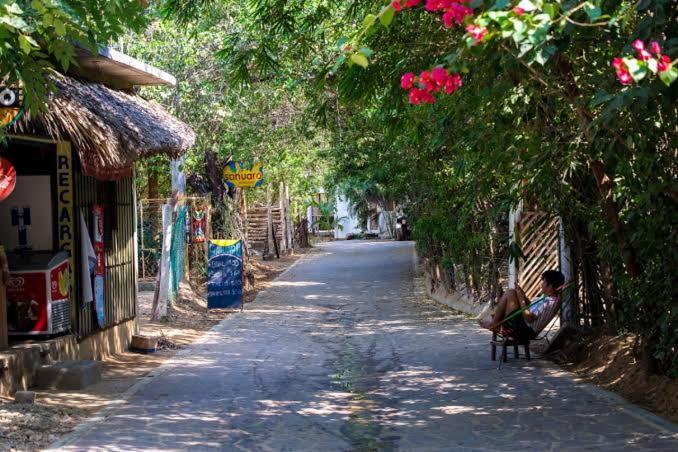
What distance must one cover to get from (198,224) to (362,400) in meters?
11.4

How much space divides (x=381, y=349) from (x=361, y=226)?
4364 cm

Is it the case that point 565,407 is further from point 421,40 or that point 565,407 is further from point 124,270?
point 124,270

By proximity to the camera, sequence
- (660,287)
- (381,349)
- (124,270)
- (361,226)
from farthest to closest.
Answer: (361,226) < (124,270) < (381,349) < (660,287)

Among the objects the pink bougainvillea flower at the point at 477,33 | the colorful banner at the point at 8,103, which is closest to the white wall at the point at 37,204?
the colorful banner at the point at 8,103

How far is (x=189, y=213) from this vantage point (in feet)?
63.5

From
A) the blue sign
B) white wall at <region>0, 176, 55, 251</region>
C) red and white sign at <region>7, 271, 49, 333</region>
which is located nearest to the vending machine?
red and white sign at <region>7, 271, 49, 333</region>

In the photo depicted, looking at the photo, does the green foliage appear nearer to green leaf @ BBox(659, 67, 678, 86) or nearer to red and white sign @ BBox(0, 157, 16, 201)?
red and white sign @ BBox(0, 157, 16, 201)

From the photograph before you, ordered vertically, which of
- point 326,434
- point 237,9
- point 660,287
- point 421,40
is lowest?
point 326,434

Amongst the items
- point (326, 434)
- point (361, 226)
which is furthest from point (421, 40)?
point (361, 226)

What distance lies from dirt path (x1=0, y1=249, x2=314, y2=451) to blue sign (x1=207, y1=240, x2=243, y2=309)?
13.6 inches

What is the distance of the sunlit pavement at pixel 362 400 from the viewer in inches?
285

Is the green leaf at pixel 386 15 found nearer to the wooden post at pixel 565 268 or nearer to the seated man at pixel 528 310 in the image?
the seated man at pixel 528 310

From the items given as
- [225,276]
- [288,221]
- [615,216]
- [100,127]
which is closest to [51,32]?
[100,127]

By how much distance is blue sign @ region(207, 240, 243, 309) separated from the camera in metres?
17.3
